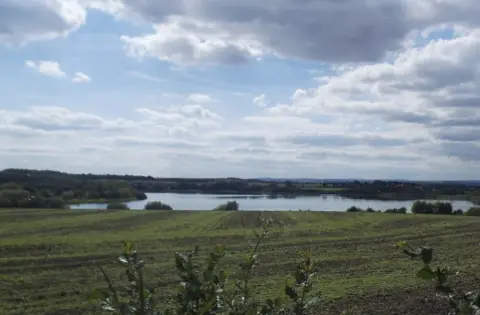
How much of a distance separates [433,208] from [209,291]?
55.1 metres

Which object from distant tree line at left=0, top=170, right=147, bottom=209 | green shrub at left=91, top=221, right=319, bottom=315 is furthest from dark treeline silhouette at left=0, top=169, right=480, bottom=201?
green shrub at left=91, top=221, right=319, bottom=315

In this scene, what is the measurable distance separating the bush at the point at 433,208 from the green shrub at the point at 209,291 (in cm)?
5422

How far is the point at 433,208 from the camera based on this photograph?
5381 cm

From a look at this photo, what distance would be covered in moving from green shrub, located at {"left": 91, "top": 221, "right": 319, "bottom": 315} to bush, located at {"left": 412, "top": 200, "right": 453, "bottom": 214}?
54219 millimetres

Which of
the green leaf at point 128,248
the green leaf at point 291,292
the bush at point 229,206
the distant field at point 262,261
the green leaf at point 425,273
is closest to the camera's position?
the green leaf at point 425,273

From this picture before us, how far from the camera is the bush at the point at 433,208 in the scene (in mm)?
53209

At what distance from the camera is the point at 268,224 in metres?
2.17

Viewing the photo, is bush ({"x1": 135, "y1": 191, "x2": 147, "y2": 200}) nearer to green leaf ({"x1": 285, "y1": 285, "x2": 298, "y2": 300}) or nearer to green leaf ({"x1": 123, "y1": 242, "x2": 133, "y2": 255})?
green leaf ({"x1": 285, "y1": 285, "x2": 298, "y2": 300})

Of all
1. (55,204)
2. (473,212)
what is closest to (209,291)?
(473,212)

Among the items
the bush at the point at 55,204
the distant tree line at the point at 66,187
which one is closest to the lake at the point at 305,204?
the bush at the point at 55,204

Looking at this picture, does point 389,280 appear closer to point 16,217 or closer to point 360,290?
point 360,290

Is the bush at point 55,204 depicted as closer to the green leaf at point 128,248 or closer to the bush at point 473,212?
the bush at point 473,212

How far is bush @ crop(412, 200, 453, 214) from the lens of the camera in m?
53.2

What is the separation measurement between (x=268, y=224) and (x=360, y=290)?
37.1 feet
